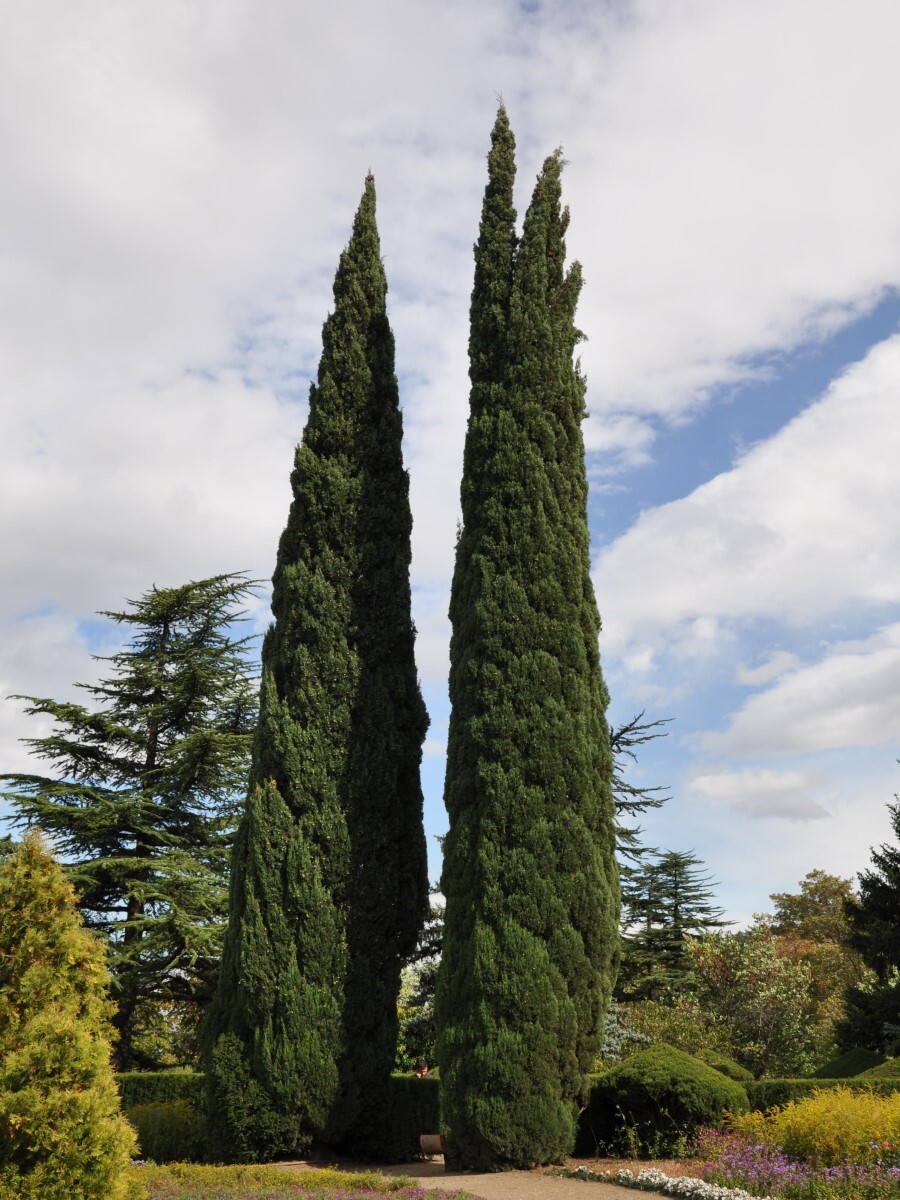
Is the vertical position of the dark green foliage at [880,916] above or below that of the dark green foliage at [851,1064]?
above

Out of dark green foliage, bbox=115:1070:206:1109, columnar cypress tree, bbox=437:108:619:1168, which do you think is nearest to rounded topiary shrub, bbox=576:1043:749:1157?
columnar cypress tree, bbox=437:108:619:1168

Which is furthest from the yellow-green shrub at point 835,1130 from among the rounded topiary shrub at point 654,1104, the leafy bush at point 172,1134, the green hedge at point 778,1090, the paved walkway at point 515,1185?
the leafy bush at point 172,1134

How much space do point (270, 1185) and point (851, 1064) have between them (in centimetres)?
1284

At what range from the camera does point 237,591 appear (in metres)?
22.6

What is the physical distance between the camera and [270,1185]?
27.0 ft

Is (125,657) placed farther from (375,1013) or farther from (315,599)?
(375,1013)

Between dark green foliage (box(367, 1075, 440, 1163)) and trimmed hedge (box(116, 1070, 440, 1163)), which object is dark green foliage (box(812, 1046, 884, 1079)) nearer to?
dark green foliage (box(367, 1075, 440, 1163))

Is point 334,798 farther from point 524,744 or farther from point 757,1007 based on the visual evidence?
point 757,1007

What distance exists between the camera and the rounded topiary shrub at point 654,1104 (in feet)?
34.3

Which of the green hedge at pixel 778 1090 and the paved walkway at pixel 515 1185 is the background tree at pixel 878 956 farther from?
the paved walkway at pixel 515 1185

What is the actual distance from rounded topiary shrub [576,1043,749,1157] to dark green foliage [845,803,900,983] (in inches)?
488

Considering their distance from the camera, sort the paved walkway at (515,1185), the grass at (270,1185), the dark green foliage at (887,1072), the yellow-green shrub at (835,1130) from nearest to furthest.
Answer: the grass at (270,1185)
the paved walkway at (515,1185)
the yellow-green shrub at (835,1130)
the dark green foliage at (887,1072)

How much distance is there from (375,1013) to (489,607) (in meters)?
5.14

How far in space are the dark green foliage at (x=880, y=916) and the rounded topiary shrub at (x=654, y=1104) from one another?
1239cm
